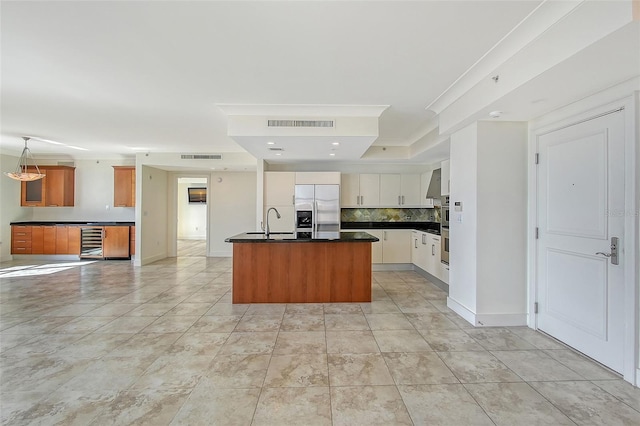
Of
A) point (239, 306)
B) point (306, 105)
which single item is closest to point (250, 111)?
point (306, 105)

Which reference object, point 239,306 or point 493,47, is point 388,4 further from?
point 239,306

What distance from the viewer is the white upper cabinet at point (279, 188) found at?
20.6 ft

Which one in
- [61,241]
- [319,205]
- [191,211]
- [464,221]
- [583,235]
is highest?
[319,205]

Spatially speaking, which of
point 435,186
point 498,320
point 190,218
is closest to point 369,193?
point 435,186

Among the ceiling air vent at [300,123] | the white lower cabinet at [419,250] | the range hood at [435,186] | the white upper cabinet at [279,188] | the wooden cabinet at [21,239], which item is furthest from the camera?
the wooden cabinet at [21,239]

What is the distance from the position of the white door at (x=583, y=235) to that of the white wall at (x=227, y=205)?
263 inches

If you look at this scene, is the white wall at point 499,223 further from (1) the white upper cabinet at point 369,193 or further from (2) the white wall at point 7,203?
(2) the white wall at point 7,203

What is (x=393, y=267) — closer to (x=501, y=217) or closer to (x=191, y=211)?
(x=501, y=217)

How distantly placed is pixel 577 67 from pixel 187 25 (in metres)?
2.92

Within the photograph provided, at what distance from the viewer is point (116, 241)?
7.07 m

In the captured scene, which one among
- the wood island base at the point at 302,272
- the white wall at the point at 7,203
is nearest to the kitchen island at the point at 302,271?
the wood island base at the point at 302,272

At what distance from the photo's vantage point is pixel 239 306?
389 centimetres

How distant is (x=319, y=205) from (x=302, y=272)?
2.40m

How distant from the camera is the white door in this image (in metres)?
2.30
